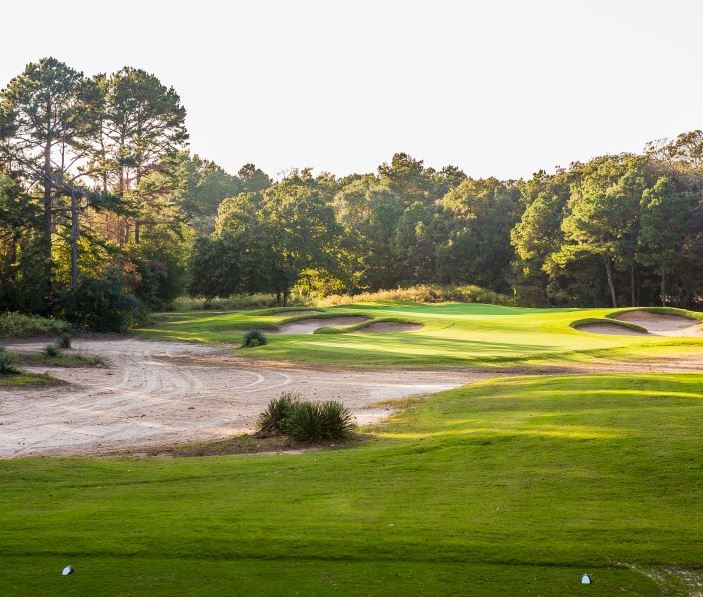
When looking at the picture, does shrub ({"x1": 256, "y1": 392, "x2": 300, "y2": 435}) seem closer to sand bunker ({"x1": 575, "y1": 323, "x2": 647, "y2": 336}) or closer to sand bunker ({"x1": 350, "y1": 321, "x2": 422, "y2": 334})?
sand bunker ({"x1": 350, "y1": 321, "x2": 422, "y2": 334})

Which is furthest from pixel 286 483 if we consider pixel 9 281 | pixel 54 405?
pixel 9 281

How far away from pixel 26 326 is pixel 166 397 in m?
20.1

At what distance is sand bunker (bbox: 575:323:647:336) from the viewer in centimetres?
3833

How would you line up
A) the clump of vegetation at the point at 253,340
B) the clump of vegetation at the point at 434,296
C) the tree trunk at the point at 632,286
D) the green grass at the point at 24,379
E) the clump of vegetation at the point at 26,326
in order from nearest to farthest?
the green grass at the point at 24,379 → the clump of vegetation at the point at 253,340 → the clump of vegetation at the point at 26,326 → the clump of vegetation at the point at 434,296 → the tree trunk at the point at 632,286

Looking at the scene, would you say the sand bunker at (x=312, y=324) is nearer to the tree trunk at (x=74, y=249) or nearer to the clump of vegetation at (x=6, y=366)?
the tree trunk at (x=74, y=249)

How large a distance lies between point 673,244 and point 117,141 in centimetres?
4763

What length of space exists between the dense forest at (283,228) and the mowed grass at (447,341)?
708 cm

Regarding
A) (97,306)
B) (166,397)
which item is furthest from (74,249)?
(166,397)

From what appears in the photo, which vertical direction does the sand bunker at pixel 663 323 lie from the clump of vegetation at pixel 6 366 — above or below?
below

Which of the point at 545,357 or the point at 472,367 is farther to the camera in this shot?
the point at 545,357

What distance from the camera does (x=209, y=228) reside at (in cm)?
10475

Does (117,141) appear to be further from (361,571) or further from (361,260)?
(361,571)

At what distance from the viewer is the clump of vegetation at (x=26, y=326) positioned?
119 ft

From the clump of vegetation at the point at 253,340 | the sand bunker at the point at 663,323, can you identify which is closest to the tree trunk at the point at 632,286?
the sand bunker at the point at 663,323
